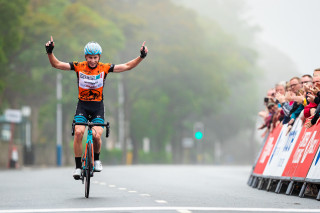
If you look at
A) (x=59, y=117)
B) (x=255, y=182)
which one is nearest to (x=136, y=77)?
(x=59, y=117)

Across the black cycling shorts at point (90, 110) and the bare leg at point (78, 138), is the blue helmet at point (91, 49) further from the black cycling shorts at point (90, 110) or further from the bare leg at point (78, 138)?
the bare leg at point (78, 138)

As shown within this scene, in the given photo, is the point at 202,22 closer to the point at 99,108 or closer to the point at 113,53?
the point at 113,53

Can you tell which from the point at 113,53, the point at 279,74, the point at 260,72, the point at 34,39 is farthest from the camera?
the point at 279,74

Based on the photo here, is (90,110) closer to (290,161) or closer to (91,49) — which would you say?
(91,49)

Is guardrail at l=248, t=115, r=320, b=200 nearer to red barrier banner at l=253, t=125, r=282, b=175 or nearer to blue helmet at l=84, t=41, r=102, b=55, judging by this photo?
red barrier banner at l=253, t=125, r=282, b=175

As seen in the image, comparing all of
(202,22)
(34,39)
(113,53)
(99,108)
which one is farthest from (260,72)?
(99,108)

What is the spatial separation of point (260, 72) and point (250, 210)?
86629mm

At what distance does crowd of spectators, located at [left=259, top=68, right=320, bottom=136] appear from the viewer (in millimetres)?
14945

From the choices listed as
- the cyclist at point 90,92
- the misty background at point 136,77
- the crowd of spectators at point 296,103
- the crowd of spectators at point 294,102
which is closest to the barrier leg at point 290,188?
the crowd of spectators at point 296,103

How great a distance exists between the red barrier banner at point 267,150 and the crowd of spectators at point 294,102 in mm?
214

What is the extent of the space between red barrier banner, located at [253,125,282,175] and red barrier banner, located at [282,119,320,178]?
216 centimetres

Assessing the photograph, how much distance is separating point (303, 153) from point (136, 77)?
5225 cm

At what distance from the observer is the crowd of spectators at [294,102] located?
14.9 metres

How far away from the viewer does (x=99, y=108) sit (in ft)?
46.5
